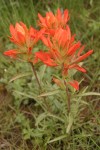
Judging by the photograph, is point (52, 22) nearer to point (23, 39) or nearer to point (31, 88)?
point (23, 39)

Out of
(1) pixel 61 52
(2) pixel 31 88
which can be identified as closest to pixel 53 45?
(1) pixel 61 52

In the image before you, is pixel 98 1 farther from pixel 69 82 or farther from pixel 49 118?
pixel 69 82

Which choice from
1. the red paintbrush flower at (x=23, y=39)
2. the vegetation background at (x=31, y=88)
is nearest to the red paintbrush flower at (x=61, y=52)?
the red paintbrush flower at (x=23, y=39)

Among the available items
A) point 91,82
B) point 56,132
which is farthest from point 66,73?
point 91,82

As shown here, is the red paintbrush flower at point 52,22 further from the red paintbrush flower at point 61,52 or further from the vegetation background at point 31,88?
the vegetation background at point 31,88

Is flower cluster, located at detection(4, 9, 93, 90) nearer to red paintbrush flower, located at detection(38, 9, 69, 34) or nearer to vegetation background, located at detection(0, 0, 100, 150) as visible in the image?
red paintbrush flower, located at detection(38, 9, 69, 34)

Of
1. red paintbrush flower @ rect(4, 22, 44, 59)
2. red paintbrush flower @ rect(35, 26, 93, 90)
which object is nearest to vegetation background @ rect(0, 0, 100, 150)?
red paintbrush flower @ rect(4, 22, 44, 59)
